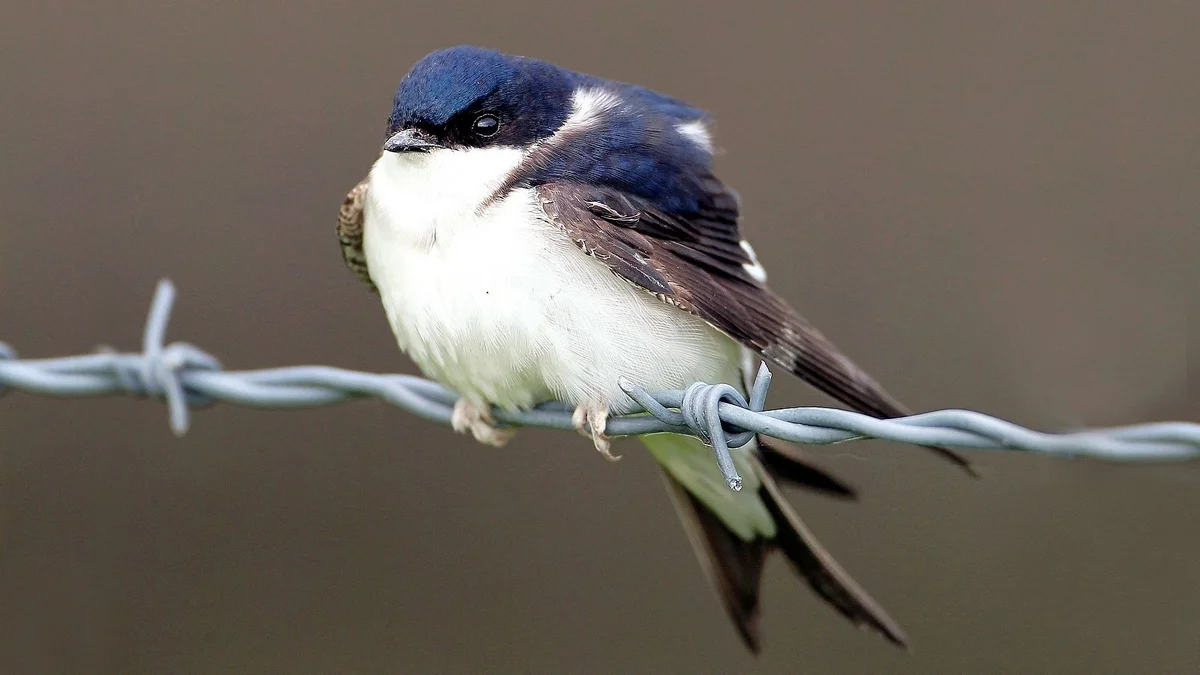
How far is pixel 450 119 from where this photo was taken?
2150 millimetres

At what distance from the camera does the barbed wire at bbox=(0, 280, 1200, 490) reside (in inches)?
52.9

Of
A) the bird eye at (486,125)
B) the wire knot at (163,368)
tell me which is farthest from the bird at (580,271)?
the wire knot at (163,368)

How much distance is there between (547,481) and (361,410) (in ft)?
2.00

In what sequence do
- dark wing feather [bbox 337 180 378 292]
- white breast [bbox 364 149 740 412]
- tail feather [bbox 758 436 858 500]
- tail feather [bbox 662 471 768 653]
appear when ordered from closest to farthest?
white breast [bbox 364 149 740 412] < tail feather [bbox 758 436 858 500] < dark wing feather [bbox 337 180 378 292] < tail feather [bbox 662 471 768 653]

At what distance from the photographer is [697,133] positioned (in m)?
2.44

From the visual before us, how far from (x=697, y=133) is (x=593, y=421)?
0.71 m

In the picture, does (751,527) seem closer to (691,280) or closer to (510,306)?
(691,280)

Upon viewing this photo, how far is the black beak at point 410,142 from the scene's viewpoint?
6.93 ft

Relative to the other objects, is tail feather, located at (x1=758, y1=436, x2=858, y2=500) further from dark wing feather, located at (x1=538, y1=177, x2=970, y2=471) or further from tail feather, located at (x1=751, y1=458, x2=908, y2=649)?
dark wing feather, located at (x1=538, y1=177, x2=970, y2=471)

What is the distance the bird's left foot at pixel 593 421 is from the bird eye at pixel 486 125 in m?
0.52

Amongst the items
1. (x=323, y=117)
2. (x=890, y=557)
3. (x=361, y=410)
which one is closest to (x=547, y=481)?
(x=361, y=410)

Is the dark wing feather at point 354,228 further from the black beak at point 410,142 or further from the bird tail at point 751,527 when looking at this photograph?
the bird tail at point 751,527

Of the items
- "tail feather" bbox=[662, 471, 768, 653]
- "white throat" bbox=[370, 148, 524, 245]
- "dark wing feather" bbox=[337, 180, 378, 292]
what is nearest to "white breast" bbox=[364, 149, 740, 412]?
"white throat" bbox=[370, 148, 524, 245]

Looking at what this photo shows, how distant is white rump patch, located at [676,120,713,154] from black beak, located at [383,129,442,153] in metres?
0.49
